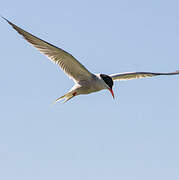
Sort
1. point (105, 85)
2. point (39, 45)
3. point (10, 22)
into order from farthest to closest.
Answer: point (105, 85)
point (39, 45)
point (10, 22)

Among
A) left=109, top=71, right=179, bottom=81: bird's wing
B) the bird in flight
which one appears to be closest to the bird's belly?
the bird in flight

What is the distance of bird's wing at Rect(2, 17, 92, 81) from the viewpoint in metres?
10.3

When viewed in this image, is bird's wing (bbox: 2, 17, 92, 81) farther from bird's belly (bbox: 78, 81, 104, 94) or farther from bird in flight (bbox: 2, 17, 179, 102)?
bird's belly (bbox: 78, 81, 104, 94)

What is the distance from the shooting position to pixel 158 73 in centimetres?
1352

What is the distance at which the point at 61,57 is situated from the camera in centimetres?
1109

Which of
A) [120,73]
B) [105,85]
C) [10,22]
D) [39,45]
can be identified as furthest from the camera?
[120,73]

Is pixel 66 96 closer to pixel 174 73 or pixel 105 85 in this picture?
pixel 105 85

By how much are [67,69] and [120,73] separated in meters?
2.00

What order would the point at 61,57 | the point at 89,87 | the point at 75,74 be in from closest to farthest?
the point at 61,57 < the point at 89,87 < the point at 75,74

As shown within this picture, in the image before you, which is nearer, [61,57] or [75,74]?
[61,57]

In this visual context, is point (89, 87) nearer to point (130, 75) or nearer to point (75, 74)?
point (75, 74)

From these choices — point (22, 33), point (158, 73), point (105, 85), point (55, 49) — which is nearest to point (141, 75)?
point (158, 73)

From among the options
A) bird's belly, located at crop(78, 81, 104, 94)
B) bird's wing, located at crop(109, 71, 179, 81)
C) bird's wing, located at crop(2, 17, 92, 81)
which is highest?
bird's wing, located at crop(2, 17, 92, 81)

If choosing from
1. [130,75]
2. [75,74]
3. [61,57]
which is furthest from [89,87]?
[130,75]
